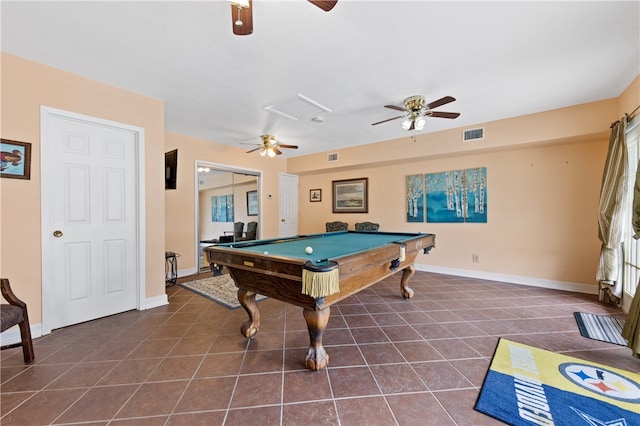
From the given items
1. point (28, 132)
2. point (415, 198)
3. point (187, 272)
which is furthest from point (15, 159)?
point (415, 198)

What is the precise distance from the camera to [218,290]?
12.1 ft

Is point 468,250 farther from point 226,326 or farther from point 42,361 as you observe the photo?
point 42,361

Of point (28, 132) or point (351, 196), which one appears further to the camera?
point (351, 196)

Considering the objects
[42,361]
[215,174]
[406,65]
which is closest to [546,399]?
[406,65]

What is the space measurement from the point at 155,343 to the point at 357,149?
4.70 m

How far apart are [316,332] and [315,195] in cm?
496

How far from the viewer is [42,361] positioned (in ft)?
6.36

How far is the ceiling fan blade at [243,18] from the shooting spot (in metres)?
1.47

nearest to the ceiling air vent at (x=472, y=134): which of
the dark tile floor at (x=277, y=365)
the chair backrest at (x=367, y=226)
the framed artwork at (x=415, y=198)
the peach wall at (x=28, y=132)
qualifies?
the framed artwork at (x=415, y=198)

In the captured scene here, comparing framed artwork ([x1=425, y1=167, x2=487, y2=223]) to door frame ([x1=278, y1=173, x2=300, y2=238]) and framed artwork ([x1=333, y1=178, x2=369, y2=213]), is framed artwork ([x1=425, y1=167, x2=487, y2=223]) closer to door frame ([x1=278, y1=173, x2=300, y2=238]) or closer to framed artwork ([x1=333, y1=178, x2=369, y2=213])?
framed artwork ([x1=333, y1=178, x2=369, y2=213])

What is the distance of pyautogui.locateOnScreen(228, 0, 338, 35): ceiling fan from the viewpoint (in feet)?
4.40

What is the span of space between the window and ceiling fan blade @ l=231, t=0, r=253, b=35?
4.04 metres

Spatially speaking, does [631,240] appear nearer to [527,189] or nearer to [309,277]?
[527,189]

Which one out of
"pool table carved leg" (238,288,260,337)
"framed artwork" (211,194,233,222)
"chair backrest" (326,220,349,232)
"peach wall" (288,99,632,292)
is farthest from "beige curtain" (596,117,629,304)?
"framed artwork" (211,194,233,222)
